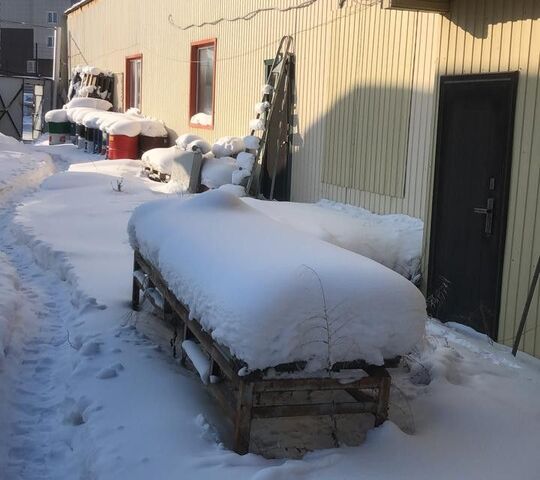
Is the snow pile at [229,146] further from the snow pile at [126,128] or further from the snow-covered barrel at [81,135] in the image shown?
the snow-covered barrel at [81,135]

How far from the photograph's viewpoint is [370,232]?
→ 7.58m

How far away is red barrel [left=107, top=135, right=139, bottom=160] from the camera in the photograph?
17766 millimetres

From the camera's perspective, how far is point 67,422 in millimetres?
4367

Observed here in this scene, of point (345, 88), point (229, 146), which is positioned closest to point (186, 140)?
point (229, 146)

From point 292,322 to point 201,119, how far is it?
12.2m

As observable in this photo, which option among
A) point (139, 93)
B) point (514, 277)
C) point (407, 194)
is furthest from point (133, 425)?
point (139, 93)

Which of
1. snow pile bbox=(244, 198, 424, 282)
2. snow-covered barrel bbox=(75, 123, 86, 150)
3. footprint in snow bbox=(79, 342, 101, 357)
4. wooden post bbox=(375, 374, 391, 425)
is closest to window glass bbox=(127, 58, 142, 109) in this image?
snow-covered barrel bbox=(75, 123, 86, 150)

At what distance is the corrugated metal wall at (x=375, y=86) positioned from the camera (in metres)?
5.54

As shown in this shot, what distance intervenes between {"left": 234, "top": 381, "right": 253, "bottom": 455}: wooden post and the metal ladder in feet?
24.7

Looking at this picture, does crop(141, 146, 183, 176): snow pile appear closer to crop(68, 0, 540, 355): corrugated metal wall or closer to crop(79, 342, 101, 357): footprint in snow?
crop(68, 0, 540, 355): corrugated metal wall

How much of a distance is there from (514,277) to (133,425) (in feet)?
9.94

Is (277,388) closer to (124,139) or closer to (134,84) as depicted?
(124,139)

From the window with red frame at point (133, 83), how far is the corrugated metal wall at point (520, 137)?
52.2 feet

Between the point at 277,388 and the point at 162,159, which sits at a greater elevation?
the point at 162,159
